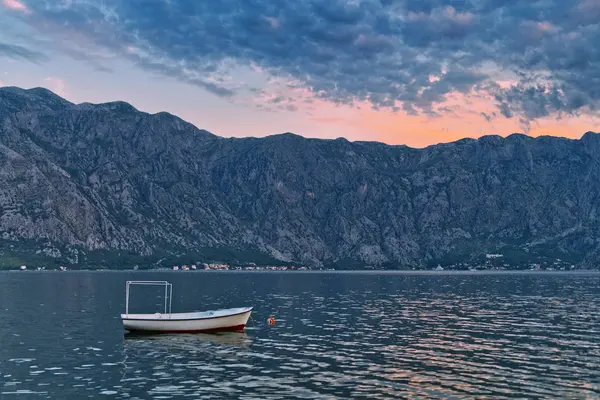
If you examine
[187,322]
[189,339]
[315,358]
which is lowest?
[189,339]

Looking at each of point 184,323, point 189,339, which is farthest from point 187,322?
point 189,339

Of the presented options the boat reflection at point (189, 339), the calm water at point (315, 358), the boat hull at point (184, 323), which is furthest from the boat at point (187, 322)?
the calm water at point (315, 358)

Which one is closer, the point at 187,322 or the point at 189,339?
Answer: the point at 189,339

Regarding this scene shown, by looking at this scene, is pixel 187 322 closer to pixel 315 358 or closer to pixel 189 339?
pixel 189 339

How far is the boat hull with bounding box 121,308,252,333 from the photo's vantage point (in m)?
81.1

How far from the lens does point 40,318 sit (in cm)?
9906

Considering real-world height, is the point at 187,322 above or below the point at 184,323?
above

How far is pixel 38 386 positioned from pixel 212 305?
8702cm

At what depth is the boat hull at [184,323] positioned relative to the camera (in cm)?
8112

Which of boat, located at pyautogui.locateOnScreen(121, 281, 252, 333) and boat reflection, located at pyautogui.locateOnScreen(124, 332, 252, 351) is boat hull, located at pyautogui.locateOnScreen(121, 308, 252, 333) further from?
boat reflection, located at pyautogui.locateOnScreen(124, 332, 252, 351)

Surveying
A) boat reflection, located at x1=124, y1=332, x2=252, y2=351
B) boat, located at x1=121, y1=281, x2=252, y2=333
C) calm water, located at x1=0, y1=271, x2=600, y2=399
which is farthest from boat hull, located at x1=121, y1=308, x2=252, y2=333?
calm water, located at x1=0, y1=271, x2=600, y2=399

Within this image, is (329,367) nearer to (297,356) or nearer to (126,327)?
(297,356)

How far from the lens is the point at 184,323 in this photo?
273 feet

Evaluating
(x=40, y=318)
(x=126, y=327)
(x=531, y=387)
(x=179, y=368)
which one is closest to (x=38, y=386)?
(x=179, y=368)
